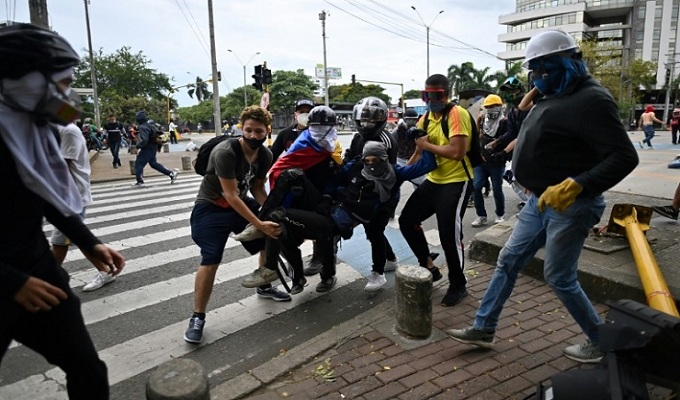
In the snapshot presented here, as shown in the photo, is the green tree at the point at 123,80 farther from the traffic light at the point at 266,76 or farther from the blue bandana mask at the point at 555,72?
the blue bandana mask at the point at 555,72

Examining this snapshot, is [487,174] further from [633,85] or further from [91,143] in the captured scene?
[633,85]

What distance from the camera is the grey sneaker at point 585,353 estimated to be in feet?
10.1

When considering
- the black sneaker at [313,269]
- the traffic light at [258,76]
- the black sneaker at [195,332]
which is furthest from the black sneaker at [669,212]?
the traffic light at [258,76]

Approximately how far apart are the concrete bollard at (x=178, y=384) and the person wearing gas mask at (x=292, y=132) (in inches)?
150

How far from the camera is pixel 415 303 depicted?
11.4 feet

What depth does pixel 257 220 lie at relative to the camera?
12.6ft

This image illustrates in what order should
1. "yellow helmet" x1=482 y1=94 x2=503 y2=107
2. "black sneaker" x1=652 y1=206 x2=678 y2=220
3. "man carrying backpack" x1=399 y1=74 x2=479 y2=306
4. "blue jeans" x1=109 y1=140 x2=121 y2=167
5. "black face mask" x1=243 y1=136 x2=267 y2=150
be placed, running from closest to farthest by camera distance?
"black face mask" x1=243 y1=136 x2=267 y2=150 → "man carrying backpack" x1=399 y1=74 x2=479 y2=306 → "black sneaker" x1=652 y1=206 x2=678 y2=220 → "yellow helmet" x1=482 y1=94 x2=503 y2=107 → "blue jeans" x1=109 y1=140 x2=121 y2=167

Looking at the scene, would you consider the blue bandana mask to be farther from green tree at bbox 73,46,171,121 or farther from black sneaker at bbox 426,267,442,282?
green tree at bbox 73,46,171,121

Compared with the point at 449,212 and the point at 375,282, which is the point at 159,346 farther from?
the point at 449,212

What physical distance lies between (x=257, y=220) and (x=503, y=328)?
2054 millimetres

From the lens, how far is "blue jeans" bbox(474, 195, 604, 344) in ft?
9.15

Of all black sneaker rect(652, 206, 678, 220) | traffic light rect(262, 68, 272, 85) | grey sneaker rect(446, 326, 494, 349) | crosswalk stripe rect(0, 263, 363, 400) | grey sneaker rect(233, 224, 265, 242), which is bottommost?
crosswalk stripe rect(0, 263, 363, 400)

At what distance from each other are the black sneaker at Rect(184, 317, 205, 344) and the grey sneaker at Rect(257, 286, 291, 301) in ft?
3.04

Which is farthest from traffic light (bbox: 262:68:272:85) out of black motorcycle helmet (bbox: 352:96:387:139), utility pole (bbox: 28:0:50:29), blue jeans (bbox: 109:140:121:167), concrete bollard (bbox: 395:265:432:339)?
concrete bollard (bbox: 395:265:432:339)
